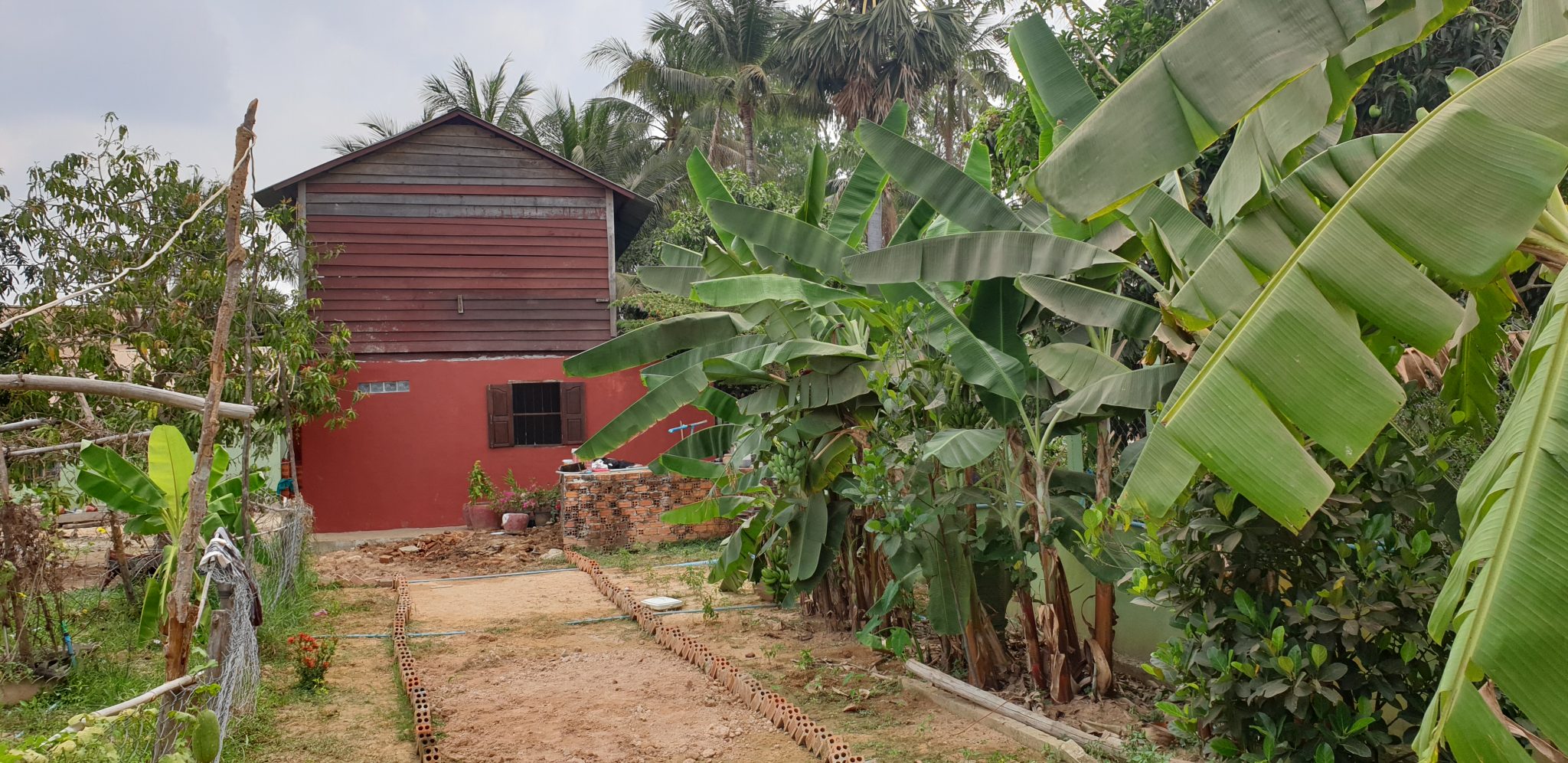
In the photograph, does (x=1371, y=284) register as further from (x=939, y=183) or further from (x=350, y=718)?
(x=350, y=718)

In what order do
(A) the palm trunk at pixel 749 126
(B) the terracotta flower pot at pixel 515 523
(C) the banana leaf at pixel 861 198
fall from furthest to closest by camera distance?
1. (A) the palm trunk at pixel 749 126
2. (B) the terracotta flower pot at pixel 515 523
3. (C) the banana leaf at pixel 861 198

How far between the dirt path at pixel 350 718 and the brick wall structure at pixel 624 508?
181 inches

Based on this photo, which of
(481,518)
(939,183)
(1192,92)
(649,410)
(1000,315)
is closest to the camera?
(1192,92)

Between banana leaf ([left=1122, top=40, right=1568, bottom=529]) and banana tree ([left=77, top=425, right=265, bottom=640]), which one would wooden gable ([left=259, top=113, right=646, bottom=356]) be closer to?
banana tree ([left=77, top=425, right=265, bottom=640])

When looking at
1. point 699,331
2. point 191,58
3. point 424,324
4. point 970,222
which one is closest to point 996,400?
point 970,222

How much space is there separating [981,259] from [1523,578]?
3.04 m

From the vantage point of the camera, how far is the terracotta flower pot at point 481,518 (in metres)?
14.2

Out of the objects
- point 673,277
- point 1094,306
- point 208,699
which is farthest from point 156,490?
point 1094,306

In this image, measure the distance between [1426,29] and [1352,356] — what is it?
127 cm

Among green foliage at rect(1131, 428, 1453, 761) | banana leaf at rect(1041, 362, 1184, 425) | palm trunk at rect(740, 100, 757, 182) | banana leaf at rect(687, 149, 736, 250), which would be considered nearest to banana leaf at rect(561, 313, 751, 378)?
banana leaf at rect(687, 149, 736, 250)

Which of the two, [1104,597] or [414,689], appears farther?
[414,689]

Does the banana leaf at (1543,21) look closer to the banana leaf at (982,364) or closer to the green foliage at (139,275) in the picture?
the banana leaf at (982,364)

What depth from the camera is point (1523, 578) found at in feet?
6.09

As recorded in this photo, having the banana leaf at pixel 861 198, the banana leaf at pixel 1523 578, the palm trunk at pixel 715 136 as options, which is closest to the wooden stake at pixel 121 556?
the banana leaf at pixel 861 198
